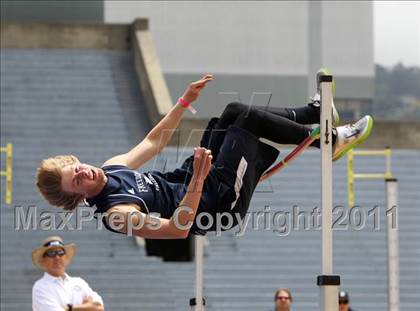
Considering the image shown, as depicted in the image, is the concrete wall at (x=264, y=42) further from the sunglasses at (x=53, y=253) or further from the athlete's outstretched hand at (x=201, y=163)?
the athlete's outstretched hand at (x=201, y=163)

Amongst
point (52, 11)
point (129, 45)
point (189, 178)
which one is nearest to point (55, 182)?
point (189, 178)

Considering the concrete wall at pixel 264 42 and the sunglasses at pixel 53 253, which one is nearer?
the sunglasses at pixel 53 253

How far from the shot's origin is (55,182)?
6.06m

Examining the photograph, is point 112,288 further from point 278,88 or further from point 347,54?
point 347,54

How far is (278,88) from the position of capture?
1521 cm

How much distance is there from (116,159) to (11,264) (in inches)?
266

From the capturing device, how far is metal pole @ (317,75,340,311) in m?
5.74

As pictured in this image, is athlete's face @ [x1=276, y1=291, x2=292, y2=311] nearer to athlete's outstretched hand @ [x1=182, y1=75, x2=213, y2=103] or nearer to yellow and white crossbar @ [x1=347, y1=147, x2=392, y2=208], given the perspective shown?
yellow and white crossbar @ [x1=347, y1=147, x2=392, y2=208]

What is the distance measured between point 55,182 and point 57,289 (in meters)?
2.10

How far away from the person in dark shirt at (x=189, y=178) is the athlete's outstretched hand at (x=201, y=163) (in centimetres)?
11

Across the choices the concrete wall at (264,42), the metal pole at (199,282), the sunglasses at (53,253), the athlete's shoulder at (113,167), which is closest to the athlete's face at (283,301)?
the metal pole at (199,282)

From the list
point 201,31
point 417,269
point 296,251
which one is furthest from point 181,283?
point 201,31

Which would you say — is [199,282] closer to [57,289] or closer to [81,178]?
[57,289]

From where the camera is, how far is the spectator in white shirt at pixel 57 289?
7922mm
